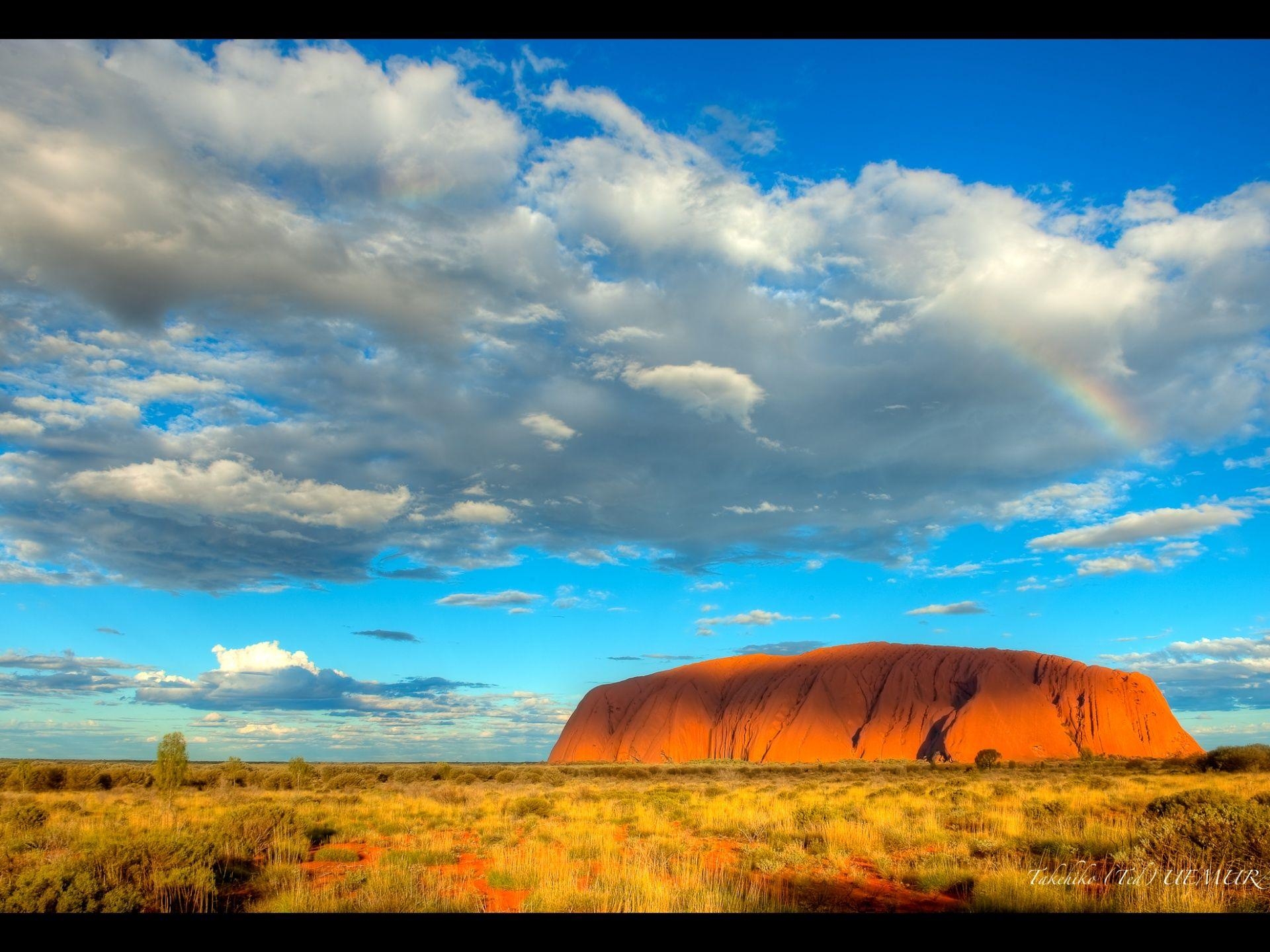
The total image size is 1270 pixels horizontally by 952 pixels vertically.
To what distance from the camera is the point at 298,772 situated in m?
35.2

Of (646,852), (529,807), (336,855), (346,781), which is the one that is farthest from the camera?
(346,781)

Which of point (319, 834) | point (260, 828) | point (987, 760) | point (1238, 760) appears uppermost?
point (260, 828)

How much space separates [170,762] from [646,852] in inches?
1035

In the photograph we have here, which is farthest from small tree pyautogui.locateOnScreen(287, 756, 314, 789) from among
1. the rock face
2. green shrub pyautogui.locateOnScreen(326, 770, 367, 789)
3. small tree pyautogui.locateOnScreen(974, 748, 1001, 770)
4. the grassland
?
the rock face

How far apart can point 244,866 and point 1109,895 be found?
13024mm

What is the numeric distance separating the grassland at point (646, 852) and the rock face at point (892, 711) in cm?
6111

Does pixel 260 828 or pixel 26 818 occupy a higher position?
pixel 260 828

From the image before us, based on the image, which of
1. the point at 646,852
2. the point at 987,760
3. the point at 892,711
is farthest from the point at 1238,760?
the point at 892,711

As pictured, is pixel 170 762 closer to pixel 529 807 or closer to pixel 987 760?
pixel 529 807

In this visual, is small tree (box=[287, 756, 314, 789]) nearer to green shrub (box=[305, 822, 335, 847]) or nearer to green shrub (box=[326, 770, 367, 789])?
green shrub (box=[326, 770, 367, 789])

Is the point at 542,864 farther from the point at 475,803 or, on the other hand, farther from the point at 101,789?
the point at 101,789

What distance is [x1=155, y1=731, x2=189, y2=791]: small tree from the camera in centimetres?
2888

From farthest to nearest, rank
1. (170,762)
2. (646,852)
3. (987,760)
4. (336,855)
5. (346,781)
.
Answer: (987,760) < (346,781) < (170,762) < (336,855) < (646,852)

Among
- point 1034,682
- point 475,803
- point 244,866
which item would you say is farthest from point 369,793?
point 1034,682
